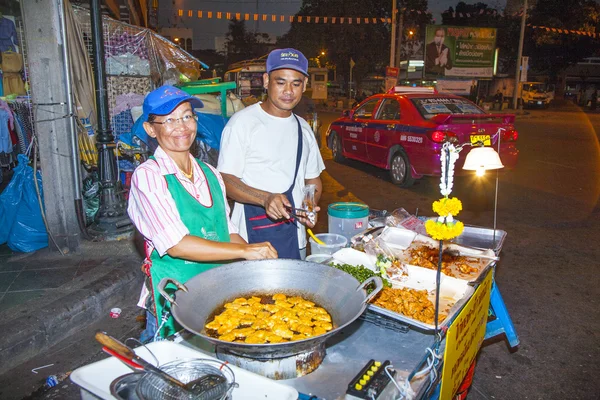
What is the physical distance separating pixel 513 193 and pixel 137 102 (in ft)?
23.8

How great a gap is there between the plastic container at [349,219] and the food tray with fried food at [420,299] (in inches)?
31.1

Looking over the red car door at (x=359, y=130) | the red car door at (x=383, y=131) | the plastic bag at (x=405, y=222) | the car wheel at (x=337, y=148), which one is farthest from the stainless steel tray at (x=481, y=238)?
the car wheel at (x=337, y=148)

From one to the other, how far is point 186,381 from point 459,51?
1278 inches

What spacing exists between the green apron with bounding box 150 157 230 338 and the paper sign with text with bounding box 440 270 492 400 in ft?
4.14

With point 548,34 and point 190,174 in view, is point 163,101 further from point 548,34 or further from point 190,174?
point 548,34

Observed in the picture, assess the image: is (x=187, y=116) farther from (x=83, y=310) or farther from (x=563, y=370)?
(x=563, y=370)

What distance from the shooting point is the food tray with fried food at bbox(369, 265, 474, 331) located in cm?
219

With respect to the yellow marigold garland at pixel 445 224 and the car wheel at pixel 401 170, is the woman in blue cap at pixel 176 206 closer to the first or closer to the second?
the yellow marigold garland at pixel 445 224

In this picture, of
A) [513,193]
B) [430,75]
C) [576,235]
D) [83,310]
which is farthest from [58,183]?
[430,75]

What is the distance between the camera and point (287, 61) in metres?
2.89

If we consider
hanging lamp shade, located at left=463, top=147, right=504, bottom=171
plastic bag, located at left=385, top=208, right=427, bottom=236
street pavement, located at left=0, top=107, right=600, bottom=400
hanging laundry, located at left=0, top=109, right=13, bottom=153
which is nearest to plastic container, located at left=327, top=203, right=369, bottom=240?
plastic bag, located at left=385, top=208, right=427, bottom=236

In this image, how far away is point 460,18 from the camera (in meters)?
44.8

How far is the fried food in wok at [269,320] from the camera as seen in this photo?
172 centimetres

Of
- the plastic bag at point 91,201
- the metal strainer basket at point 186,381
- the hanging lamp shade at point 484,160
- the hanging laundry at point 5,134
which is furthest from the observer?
the hanging laundry at point 5,134
